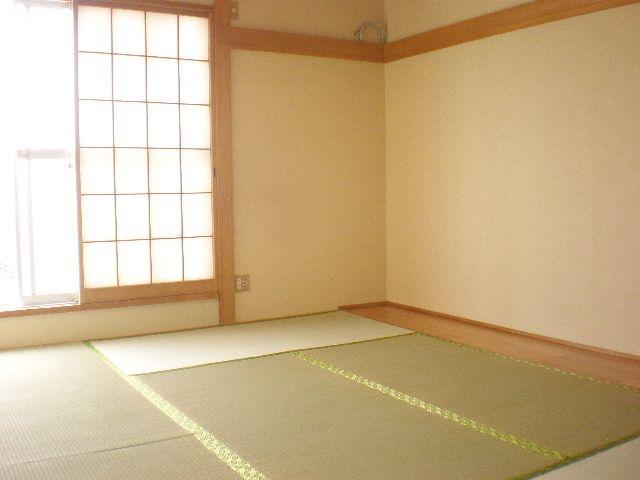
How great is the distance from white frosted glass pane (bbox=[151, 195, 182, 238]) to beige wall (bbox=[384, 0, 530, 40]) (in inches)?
91.6

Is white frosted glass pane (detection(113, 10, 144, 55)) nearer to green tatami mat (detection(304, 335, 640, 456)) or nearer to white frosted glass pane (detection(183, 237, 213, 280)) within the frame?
white frosted glass pane (detection(183, 237, 213, 280))

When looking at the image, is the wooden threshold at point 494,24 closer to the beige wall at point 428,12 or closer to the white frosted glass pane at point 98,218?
the beige wall at point 428,12

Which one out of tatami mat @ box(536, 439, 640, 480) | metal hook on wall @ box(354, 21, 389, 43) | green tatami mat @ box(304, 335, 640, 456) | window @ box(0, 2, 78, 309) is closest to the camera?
tatami mat @ box(536, 439, 640, 480)

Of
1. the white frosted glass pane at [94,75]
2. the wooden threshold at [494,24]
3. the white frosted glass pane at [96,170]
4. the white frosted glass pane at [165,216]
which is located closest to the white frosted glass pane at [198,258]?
the white frosted glass pane at [165,216]

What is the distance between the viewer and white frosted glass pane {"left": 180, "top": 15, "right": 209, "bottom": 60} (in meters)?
4.97

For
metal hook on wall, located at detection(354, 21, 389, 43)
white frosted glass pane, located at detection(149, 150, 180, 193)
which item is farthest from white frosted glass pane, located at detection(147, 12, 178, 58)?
metal hook on wall, located at detection(354, 21, 389, 43)

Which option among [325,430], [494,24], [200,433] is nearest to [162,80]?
[494,24]

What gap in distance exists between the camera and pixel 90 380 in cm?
367

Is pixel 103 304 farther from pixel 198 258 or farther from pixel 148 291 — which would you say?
pixel 198 258

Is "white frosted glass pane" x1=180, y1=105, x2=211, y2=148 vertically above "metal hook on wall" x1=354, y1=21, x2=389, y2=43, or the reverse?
"metal hook on wall" x1=354, y1=21, x2=389, y2=43

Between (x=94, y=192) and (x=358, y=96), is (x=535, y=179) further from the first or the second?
(x=94, y=192)

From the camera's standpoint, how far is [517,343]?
14.6 feet

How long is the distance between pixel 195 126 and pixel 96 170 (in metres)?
0.79

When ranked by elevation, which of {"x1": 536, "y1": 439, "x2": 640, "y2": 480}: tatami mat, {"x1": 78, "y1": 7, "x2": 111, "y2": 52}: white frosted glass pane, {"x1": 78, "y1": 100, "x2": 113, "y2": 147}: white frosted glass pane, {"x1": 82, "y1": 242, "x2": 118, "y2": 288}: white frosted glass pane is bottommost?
{"x1": 536, "y1": 439, "x2": 640, "y2": 480}: tatami mat
